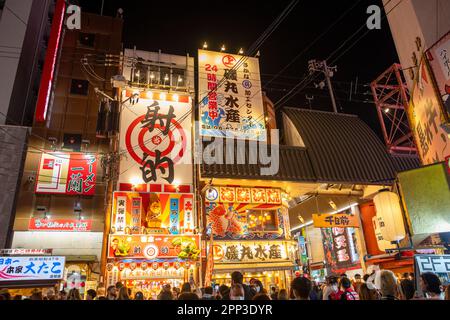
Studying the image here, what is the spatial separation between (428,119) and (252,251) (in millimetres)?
9989

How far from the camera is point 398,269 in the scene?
58.4 feet

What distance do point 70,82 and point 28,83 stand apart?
292 centimetres

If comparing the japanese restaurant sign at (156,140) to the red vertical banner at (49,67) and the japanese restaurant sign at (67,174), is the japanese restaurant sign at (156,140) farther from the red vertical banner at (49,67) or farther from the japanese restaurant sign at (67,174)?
the japanese restaurant sign at (67,174)

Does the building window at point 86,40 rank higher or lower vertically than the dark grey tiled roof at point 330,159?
higher

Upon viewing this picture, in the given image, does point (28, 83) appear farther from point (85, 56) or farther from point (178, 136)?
point (178, 136)

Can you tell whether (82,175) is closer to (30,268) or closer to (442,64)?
(30,268)

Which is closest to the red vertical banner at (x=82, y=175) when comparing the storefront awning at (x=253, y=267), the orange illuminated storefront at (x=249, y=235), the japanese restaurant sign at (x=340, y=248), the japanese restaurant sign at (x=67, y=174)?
the japanese restaurant sign at (x=67, y=174)

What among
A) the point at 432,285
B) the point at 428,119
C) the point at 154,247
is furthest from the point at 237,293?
the point at 154,247

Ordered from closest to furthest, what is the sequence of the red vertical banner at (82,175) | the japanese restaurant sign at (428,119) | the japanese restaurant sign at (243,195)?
1. the japanese restaurant sign at (428,119)
2. the japanese restaurant sign at (243,195)
3. the red vertical banner at (82,175)

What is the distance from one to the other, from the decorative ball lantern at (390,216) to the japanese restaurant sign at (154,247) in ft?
26.1

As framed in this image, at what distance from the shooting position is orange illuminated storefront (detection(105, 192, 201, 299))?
1398 centimetres

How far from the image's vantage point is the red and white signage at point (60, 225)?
1900 centimetres
